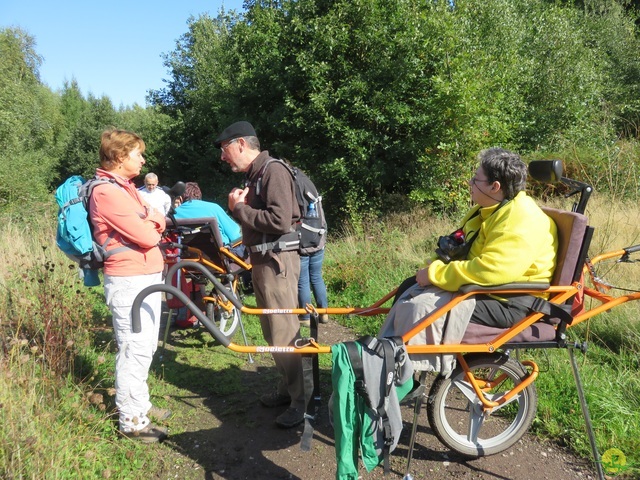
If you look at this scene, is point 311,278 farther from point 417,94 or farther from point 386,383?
point 417,94

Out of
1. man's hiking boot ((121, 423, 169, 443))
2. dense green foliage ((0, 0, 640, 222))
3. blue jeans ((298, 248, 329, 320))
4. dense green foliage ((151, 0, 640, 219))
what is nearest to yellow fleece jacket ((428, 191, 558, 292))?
man's hiking boot ((121, 423, 169, 443))

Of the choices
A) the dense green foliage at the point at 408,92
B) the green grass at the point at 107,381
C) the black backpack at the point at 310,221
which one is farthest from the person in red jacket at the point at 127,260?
the dense green foliage at the point at 408,92

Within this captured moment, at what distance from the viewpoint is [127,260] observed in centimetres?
302

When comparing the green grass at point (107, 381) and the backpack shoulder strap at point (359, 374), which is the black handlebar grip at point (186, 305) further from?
the green grass at point (107, 381)

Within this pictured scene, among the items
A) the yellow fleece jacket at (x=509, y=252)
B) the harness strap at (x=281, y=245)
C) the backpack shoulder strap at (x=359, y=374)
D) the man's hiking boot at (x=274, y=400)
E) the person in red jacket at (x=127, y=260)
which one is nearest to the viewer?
the backpack shoulder strap at (x=359, y=374)

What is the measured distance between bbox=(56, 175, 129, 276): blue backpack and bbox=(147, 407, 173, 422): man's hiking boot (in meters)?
1.25

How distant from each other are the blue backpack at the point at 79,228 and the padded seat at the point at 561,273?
2.27m

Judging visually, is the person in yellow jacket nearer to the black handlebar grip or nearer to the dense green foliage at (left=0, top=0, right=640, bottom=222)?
the black handlebar grip

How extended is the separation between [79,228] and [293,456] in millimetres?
2051

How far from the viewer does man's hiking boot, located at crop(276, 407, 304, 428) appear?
11.5ft

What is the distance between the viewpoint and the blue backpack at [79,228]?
2.91 m

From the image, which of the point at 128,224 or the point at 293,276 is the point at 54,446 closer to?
the point at 128,224

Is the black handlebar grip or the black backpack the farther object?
the black backpack

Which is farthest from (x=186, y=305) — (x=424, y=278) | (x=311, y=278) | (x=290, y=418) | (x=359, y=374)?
(x=311, y=278)
